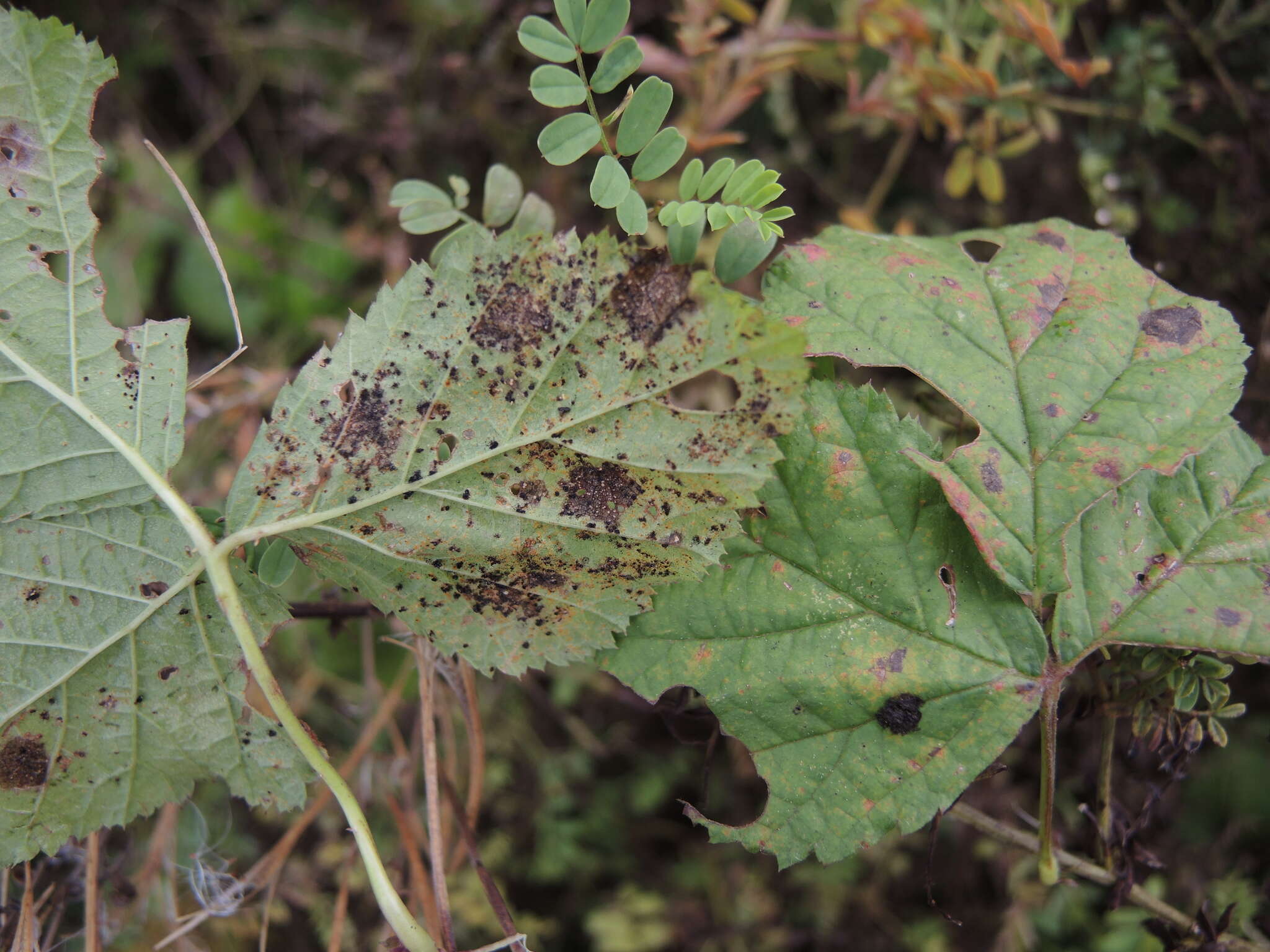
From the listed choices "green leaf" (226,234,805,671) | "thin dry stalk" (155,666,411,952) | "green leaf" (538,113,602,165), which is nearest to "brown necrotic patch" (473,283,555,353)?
"green leaf" (226,234,805,671)

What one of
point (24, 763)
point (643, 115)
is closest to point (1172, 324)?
point (643, 115)

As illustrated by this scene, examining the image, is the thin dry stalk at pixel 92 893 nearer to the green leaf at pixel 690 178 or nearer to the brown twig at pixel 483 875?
the brown twig at pixel 483 875

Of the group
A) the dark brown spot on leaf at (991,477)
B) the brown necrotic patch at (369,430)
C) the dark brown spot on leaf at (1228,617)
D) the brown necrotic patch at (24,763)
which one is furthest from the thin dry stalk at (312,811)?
the dark brown spot on leaf at (1228,617)

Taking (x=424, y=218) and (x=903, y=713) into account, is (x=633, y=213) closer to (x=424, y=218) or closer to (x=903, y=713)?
(x=424, y=218)

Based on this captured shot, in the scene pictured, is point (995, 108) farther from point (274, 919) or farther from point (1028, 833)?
point (274, 919)

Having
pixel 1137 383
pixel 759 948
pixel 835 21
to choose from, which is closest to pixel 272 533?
pixel 1137 383

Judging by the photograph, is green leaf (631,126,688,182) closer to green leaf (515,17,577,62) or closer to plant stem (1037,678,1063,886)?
green leaf (515,17,577,62)
